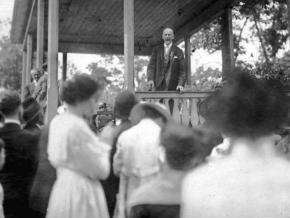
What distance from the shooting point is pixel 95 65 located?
51781 millimetres

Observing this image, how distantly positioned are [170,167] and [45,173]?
1.37 m

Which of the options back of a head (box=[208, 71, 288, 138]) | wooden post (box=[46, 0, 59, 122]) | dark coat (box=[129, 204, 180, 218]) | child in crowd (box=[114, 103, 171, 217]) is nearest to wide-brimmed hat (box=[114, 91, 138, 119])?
child in crowd (box=[114, 103, 171, 217])

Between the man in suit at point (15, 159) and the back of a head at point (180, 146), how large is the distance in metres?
1.69

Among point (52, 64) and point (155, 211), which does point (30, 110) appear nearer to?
point (155, 211)

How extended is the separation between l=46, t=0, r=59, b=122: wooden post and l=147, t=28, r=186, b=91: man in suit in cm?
190

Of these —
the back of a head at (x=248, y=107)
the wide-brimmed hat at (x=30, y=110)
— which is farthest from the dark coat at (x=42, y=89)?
the back of a head at (x=248, y=107)

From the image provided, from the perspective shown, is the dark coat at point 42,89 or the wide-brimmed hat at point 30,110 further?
the dark coat at point 42,89

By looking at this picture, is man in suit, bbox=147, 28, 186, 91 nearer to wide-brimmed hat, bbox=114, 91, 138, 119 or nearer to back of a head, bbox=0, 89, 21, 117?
wide-brimmed hat, bbox=114, 91, 138, 119

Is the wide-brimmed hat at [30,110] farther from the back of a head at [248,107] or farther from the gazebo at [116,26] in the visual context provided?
the gazebo at [116,26]

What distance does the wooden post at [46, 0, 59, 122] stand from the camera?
8.75 metres

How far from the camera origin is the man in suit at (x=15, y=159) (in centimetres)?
388

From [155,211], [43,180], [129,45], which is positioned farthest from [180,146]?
[129,45]

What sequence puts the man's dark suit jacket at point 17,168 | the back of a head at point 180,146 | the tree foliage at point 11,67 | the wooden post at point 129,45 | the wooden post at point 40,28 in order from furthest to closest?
1. the tree foliage at point 11,67
2. the wooden post at point 40,28
3. the wooden post at point 129,45
4. the man's dark suit jacket at point 17,168
5. the back of a head at point 180,146

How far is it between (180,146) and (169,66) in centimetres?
672
